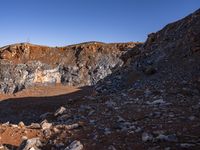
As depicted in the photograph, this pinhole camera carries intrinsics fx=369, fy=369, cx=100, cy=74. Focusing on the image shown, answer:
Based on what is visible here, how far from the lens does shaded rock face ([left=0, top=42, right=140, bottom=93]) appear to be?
4891 centimetres

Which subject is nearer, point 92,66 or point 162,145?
point 162,145

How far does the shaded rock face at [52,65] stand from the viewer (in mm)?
48906

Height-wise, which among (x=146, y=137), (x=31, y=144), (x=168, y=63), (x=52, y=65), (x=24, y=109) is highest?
(x=168, y=63)

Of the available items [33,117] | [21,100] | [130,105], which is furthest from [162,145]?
[21,100]

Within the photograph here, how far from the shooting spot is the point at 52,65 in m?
49.3

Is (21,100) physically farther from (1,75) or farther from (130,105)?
(1,75)

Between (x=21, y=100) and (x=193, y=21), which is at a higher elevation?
(x=193, y=21)

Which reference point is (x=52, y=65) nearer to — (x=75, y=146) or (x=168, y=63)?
(x=168, y=63)

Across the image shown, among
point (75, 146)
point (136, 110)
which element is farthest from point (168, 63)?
point (75, 146)

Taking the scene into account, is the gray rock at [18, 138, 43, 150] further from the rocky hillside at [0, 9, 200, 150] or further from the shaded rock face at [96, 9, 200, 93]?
the shaded rock face at [96, 9, 200, 93]

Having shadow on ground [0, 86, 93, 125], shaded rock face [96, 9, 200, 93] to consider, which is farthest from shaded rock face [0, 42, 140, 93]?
shaded rock face [96, 9, 200, 93]

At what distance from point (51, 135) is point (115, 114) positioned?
2.68 metres

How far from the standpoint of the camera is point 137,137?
9297 mm

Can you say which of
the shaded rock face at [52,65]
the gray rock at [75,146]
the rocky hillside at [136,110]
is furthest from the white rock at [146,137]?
the shaded rock face at [52,65]
